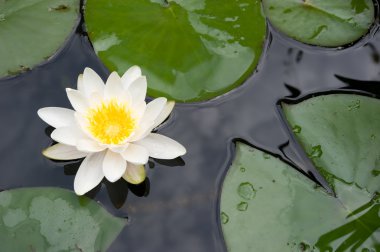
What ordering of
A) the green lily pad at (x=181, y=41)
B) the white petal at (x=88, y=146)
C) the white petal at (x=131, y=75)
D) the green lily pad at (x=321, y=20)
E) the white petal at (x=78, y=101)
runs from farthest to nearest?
the green lily pad at (x=321, y=20) → the green lily pad at (x=181, y=41) → the white petal at (x=131, y=75) → the white petal at (x=78, y=101) → the white petal at (x=88, y=146)

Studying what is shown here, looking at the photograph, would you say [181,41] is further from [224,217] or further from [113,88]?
[224,217]

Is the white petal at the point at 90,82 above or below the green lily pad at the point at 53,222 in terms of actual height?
above

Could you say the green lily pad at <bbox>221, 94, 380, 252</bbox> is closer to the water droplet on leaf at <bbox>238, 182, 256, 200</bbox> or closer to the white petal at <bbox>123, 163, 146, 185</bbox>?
the water droplet on leaf at <bbox>238, 182, 256, 200</bbox>

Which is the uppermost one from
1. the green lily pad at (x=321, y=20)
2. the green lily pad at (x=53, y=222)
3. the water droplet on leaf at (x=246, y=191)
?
the green lily pad at (x=321, y=20)

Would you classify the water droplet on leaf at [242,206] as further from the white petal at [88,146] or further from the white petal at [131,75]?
the white petal at [131,75]

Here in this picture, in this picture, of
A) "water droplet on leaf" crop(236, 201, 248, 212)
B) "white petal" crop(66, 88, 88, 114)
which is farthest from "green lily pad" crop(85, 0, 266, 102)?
"water droplet on leaf" crop(236, 201, 248, 212)

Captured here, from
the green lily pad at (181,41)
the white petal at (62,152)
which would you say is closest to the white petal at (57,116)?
the white petal at (62,152)

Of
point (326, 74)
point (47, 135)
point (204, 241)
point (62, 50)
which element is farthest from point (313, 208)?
point (62, 50)

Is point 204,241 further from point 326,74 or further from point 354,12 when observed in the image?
point 354,12
